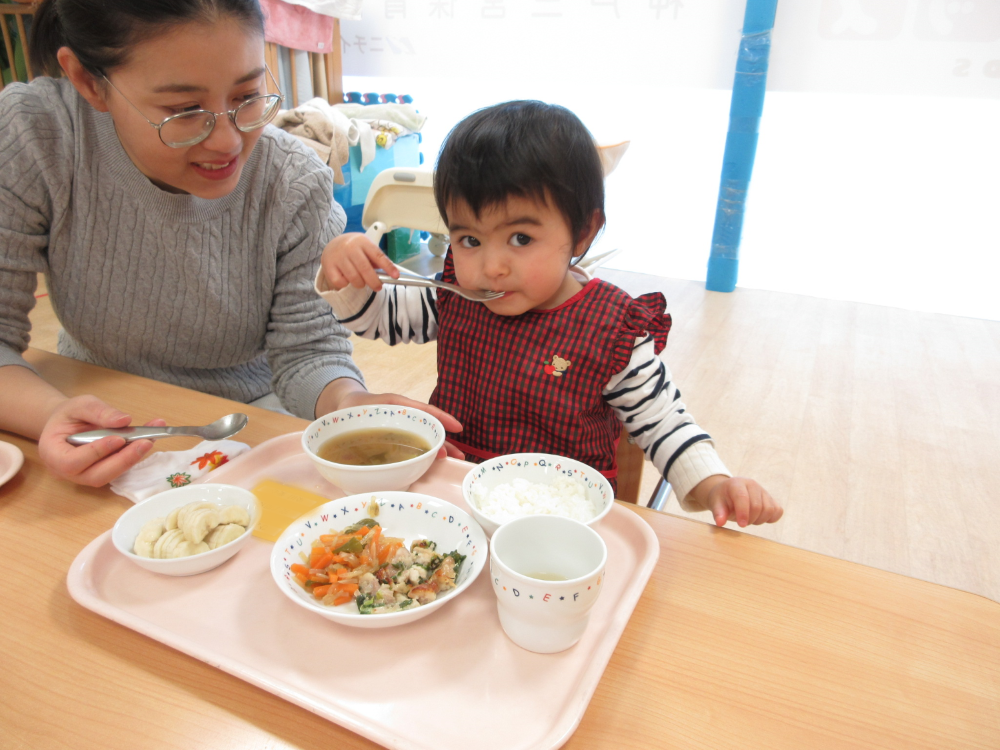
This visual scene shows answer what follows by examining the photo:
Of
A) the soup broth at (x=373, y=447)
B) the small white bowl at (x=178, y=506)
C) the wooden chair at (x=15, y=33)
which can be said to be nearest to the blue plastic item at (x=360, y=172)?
the wooden chair at (x=15, y=33)

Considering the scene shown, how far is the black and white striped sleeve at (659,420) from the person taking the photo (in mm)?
966

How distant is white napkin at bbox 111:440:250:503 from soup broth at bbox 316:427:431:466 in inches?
5.3

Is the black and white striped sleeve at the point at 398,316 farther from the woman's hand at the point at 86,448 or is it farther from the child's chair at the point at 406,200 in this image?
the child's chair at the point at 406,200

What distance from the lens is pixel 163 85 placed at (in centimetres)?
94

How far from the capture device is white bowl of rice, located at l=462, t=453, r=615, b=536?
747mm

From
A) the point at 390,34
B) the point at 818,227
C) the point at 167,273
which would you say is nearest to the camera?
the point at 167,273

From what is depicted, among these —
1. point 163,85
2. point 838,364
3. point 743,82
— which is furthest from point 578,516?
point 743,82

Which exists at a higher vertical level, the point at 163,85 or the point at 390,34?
the point at 390,34

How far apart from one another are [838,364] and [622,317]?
2.52 meters

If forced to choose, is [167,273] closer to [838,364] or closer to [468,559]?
[468,559]

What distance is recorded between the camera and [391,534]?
77cm

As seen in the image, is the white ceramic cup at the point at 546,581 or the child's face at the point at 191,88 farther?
the child's face at the point at 191,88

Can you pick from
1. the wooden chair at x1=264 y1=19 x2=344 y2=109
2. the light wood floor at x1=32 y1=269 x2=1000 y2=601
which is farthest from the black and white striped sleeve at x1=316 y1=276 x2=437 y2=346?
the wooden chair at x1=264 y1=19 x2=344 y2=109

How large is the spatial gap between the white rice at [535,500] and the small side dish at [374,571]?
0.07 m
